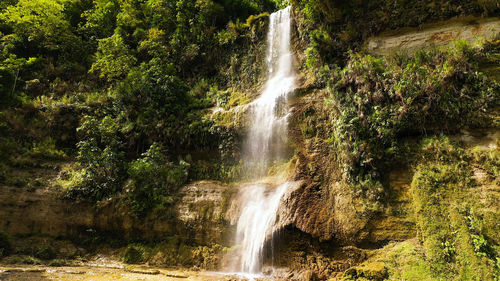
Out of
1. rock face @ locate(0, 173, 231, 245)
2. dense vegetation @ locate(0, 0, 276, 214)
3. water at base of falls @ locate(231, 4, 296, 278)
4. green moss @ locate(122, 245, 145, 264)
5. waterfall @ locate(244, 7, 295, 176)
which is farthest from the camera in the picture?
dense vegetation @ locate(0, 0, 276, 214)

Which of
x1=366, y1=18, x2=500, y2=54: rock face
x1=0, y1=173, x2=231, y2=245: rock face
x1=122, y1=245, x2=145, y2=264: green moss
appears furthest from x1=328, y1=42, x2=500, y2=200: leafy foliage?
x1=122, y1=245, x2=145, y2=264: green moss

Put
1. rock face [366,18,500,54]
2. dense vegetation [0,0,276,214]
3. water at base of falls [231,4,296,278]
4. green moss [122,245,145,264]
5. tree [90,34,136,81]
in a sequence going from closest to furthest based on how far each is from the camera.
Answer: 1. rock face [366,18,500,54]
2. water at base of falls [231,4,296,278]
3. green moss [122,245,145,264]
4. dense vegetation [0,0,276,214]
5. tree [90,34,136,81]

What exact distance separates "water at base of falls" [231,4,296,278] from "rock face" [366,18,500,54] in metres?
3.61

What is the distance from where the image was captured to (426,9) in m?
9.09

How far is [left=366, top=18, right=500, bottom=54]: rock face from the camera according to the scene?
800 centimetres

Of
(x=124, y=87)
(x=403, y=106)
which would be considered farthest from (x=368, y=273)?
(x=124, y=87)

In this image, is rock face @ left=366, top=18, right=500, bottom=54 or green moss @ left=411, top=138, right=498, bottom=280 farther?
rock face @ left=366, top=18, right=500, bottom=54

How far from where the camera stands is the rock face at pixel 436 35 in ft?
26.2

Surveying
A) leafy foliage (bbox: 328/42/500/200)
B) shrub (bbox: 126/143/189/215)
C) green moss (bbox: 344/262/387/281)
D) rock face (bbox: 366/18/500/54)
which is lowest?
green moss (bbox: 344/262/387/281)

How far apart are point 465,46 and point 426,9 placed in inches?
93.4

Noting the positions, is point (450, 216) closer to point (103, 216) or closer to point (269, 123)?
point (269, 123)

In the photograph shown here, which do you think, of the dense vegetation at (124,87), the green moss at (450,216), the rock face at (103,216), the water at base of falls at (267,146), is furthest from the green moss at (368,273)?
the dense vegetation at (124,87)

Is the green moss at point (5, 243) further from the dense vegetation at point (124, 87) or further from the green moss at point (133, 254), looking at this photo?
the green moss at point (133, 254)

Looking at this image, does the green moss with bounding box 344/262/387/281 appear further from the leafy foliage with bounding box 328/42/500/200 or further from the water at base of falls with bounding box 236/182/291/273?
the water at base of falls with bounding box 236/182/291/273
